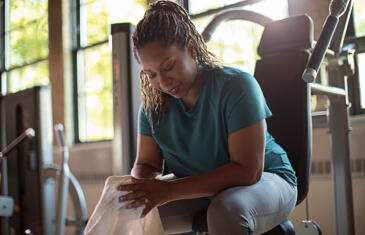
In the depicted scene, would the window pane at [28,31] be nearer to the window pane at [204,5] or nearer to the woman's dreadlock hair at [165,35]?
the window pane at [204,5]

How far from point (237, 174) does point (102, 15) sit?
13.0 feet

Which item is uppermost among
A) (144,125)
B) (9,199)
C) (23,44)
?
(23,44)

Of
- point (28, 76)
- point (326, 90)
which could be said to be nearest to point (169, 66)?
point (326, 90)

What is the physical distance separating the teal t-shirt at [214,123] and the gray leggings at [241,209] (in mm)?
77

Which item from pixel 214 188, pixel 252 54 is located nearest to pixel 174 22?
pixel 214 188

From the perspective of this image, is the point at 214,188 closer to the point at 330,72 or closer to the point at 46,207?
the point at 330,72

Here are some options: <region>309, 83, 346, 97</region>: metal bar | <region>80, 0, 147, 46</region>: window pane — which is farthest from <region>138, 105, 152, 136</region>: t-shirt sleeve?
<region>80, 0, 147, 46</region>: window pane

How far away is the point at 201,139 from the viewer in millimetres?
1089

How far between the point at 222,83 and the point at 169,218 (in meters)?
0.37

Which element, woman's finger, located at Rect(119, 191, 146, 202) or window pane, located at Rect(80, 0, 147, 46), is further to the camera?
window pane, located at Rect(80, 0, 147, 46)

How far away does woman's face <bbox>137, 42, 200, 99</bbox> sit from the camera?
1.02 m

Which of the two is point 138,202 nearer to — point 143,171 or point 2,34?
point 143,171

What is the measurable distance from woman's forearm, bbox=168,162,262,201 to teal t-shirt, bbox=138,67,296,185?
99 mm

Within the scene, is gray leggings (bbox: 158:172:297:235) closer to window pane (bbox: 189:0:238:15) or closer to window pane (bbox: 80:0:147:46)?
window pane (bbox: 189:0:238:15)
